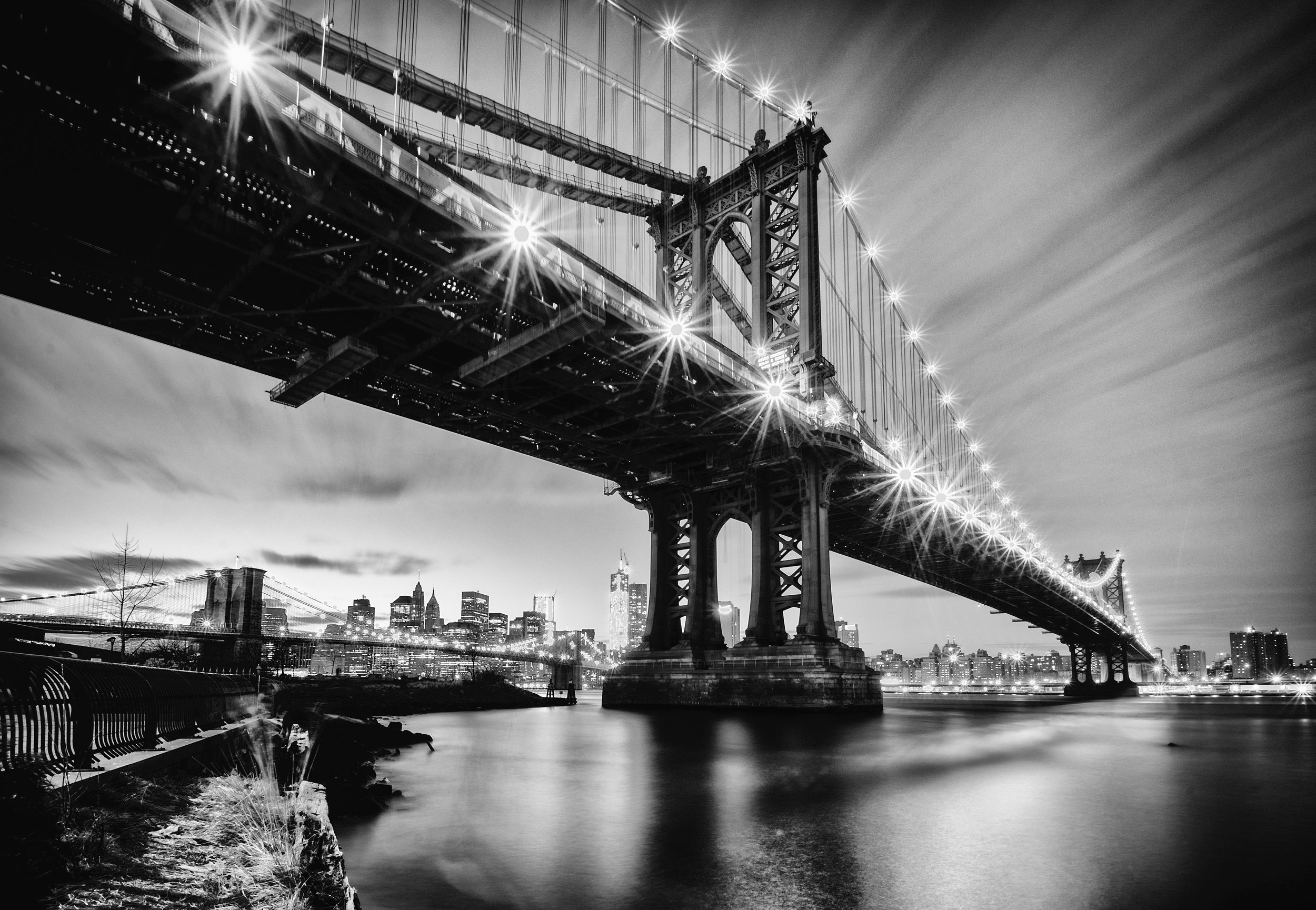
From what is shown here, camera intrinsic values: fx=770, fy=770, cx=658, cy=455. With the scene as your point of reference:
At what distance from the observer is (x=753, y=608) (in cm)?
4144

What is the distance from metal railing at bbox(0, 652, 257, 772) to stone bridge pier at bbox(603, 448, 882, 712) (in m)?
29.7

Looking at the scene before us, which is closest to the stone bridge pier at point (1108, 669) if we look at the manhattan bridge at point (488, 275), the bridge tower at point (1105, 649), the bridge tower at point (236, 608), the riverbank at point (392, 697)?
the bridge tower at point (1105, 649)

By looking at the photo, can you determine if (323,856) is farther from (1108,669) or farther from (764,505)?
(1108,669)

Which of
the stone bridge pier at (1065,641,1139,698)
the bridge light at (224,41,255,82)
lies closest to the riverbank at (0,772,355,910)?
the bridge light at (224,41,255,82)

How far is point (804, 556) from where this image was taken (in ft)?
134

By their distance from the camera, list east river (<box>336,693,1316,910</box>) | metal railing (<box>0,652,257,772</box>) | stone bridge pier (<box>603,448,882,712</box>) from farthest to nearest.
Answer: stone bridge pier (<box>603,448,882,712</box>), east river (<box>336,693,1316,910</box>), metal railing (<box>0,652,257,772</box>)

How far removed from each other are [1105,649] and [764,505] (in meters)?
123

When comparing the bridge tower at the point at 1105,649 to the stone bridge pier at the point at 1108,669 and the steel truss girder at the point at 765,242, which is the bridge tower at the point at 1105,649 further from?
the steel truss girder at the point at 765,242

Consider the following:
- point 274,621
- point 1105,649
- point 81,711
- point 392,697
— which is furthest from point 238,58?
point 1105,649

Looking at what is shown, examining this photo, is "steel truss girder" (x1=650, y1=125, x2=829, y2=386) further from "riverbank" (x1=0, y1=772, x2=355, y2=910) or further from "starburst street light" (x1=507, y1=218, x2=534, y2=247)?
"riverbank" (x1=0, y1=772, x2=355, y2=910)

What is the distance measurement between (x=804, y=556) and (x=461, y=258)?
2457 cm

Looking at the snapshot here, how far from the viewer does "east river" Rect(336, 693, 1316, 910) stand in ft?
25.6

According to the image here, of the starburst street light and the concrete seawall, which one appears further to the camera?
the starburst street light

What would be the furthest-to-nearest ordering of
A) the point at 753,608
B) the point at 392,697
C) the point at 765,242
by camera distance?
1. the point at 392,697
2. the point at 765,242
3. the point at 753,608
